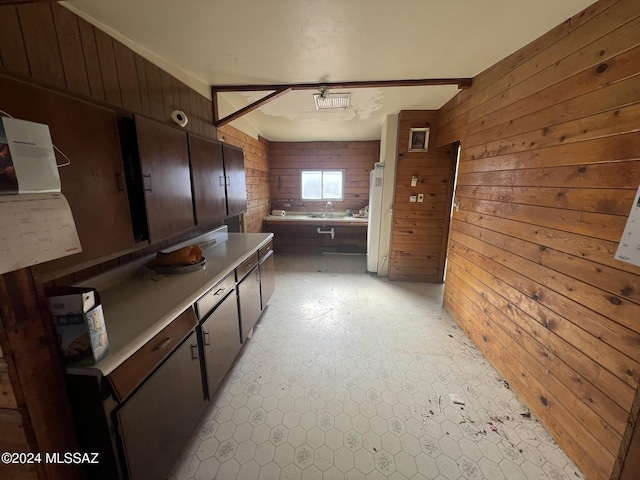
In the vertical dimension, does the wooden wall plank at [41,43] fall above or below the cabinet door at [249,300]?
above

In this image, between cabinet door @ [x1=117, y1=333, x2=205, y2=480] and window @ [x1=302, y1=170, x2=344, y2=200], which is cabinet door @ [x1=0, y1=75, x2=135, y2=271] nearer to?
cabinet door @ [x1=117, y1=333, x2=205, y2=480]

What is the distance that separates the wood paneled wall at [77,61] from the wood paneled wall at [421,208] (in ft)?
8.68

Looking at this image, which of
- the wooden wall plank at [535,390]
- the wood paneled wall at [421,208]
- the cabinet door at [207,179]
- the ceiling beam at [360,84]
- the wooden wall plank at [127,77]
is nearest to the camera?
the wooden wall plank at [535,390]

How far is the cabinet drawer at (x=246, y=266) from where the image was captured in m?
1.95

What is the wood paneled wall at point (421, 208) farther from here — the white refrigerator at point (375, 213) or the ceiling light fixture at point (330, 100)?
the ceiling light fixture at point (330, 100)

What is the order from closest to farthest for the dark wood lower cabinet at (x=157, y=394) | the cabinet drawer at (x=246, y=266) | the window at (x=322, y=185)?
the dark wood lower cabinet at (x=157, y=394) < the cabinet drawer at (x=246, y=266) < the window at (x=322, y=185)

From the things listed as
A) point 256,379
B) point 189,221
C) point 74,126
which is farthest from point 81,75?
point 256,379

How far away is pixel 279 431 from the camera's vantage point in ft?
4.77

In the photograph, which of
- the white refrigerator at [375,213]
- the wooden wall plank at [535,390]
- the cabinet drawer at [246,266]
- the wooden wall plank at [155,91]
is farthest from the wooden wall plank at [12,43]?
the white refrigerator at [375,213]

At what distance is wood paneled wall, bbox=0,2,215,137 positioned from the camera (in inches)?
38.4

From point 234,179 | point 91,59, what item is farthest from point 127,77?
point 234,179

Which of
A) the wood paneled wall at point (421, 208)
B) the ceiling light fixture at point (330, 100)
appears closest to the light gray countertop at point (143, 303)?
the ceiling light fixture at point (330, 100)

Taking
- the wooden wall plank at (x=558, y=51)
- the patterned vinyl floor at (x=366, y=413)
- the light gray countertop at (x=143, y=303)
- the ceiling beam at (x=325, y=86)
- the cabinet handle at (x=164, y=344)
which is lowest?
the patterned vinyl floor at (x=366, y=413)

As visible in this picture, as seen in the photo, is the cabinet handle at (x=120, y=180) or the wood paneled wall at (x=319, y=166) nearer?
the cabinet handle at (x=120, y=180)
